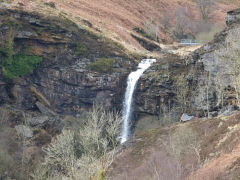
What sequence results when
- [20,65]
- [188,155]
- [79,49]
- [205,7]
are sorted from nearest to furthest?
1. [188,155]
2. [20,65]
3. [79,49]
4. [205,7]

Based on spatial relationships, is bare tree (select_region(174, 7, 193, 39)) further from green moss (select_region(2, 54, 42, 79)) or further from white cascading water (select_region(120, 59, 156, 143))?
green moss (select_region(2, 54, 42, 79))

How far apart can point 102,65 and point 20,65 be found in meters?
13.0

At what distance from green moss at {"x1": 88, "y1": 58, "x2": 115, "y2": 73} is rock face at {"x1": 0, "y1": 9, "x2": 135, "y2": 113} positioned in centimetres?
52

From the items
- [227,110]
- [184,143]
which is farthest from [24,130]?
[227,110]

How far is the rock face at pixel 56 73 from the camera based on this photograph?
156 ft

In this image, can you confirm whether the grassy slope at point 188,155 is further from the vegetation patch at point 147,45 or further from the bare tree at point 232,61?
the vegetation patch at point 147,45

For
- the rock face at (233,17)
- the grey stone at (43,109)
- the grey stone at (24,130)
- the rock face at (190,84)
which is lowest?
the grey stone at (24,130)

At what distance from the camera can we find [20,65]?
4788 cm

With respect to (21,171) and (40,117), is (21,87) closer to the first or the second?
(40,117)

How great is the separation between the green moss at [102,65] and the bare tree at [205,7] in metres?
55.1

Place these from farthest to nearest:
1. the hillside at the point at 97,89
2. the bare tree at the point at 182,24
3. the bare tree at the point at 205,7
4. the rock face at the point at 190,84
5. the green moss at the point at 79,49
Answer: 1. the bare tree at the point at 205,7
2. the bare tree at the point at 182,24
3. the green moss at the point at 79,49
4. the rock face at the point at 190,84
5. the hillside at the point at 97,89

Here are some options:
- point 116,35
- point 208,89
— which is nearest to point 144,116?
point 208,89

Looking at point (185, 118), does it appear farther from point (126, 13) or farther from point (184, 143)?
A: point (126, 13)

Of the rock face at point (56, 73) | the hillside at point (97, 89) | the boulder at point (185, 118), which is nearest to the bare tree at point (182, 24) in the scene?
the hillside at point (97, 89)
